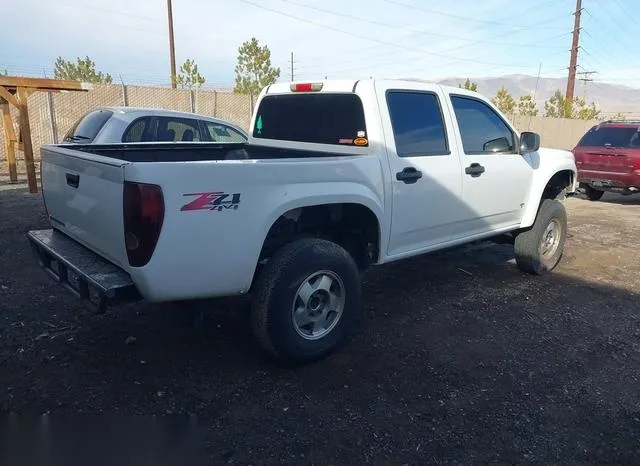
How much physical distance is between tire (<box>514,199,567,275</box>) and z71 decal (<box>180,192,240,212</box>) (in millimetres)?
3798

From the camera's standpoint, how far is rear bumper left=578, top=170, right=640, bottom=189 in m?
10.5

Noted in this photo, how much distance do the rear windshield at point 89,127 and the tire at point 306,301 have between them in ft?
19.4

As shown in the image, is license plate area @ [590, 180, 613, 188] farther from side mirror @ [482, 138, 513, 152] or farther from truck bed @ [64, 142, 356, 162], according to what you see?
truck bed @ [64, 142, 356, 162]

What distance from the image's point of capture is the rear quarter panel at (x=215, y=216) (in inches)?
104

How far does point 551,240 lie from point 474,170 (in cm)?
193

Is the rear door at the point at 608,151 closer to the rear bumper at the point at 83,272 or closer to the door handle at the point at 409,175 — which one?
the door handle at the point at 409,175

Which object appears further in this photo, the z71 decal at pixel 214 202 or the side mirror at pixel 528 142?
the side mirror at pixel 528 142

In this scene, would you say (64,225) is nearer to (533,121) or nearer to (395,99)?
(395,99)

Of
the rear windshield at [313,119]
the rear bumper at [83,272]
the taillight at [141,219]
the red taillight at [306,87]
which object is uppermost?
the red taillight at [306,87]

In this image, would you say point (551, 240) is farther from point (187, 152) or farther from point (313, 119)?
point (187, 152)

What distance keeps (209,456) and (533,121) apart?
29.2 meters

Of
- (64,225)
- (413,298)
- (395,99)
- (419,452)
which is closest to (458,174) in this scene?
(395,99)

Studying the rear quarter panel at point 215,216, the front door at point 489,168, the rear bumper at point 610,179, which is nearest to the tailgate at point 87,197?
the rear quarter panel at point 215,216

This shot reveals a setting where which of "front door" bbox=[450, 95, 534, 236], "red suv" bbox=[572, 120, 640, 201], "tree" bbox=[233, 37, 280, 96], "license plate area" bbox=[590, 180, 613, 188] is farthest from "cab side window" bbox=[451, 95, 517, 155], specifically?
"tree" bbox=[233, 37, 280, 96]
